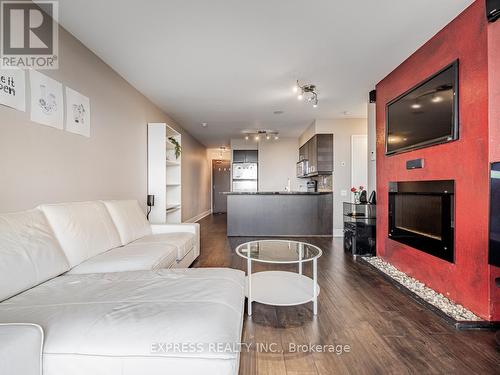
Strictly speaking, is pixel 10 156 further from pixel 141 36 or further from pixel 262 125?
pixel 262 125

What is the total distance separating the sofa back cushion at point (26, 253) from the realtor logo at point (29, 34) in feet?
→ 3.61

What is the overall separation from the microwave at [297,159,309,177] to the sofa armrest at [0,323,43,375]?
577 cm

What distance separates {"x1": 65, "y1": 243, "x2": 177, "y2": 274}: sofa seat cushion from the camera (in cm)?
184

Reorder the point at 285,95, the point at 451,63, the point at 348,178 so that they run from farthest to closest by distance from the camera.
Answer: the point at 348,178 < the point at 285,95 < the point at 451,63

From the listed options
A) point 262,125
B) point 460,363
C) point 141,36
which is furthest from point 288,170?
point 460,363

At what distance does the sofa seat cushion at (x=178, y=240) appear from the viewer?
102 inches

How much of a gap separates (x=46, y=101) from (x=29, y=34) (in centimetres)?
49

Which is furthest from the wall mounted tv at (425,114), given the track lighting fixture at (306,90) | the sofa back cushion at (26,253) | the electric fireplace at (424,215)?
the sofa back cushion at (26,253)

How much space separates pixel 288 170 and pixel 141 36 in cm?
563

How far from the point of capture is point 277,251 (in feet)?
8.11

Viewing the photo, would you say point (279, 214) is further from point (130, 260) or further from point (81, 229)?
point (81, 229)

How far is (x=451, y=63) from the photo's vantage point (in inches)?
83.5

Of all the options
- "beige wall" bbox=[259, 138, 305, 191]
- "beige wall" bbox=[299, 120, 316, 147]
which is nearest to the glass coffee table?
"beige wall" bbox=[299, 120, 316, 147]

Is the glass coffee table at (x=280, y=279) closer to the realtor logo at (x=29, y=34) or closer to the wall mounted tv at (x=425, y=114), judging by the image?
the wall mounted tv at (x=425, y=114)
